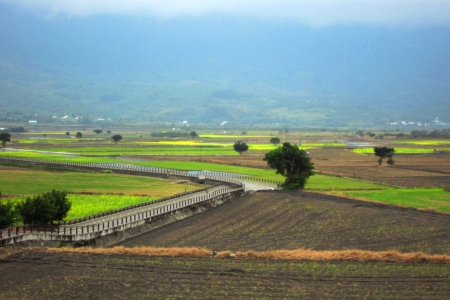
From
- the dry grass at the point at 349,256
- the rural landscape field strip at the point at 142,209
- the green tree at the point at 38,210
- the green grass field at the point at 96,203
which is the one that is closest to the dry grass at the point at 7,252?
the green tree at the point at 38,210

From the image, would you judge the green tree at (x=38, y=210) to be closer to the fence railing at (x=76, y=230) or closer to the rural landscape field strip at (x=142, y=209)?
the fence railing at (x=76, y=230)

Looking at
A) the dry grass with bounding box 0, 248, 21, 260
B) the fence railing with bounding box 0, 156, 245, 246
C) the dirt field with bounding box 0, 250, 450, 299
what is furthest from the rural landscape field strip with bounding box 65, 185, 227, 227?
the dirt field with bounding box 0, 250, 450, 299

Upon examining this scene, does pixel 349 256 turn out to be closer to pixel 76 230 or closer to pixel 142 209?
pixel 76 230

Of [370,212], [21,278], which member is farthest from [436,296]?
[370,212]

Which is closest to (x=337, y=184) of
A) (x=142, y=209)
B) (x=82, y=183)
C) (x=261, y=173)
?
(x=261, y=173)

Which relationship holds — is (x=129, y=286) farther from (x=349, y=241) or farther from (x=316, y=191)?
(x=316, y=191)

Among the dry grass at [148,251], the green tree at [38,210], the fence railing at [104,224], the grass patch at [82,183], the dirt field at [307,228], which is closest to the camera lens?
the dry grass at [148,251]
